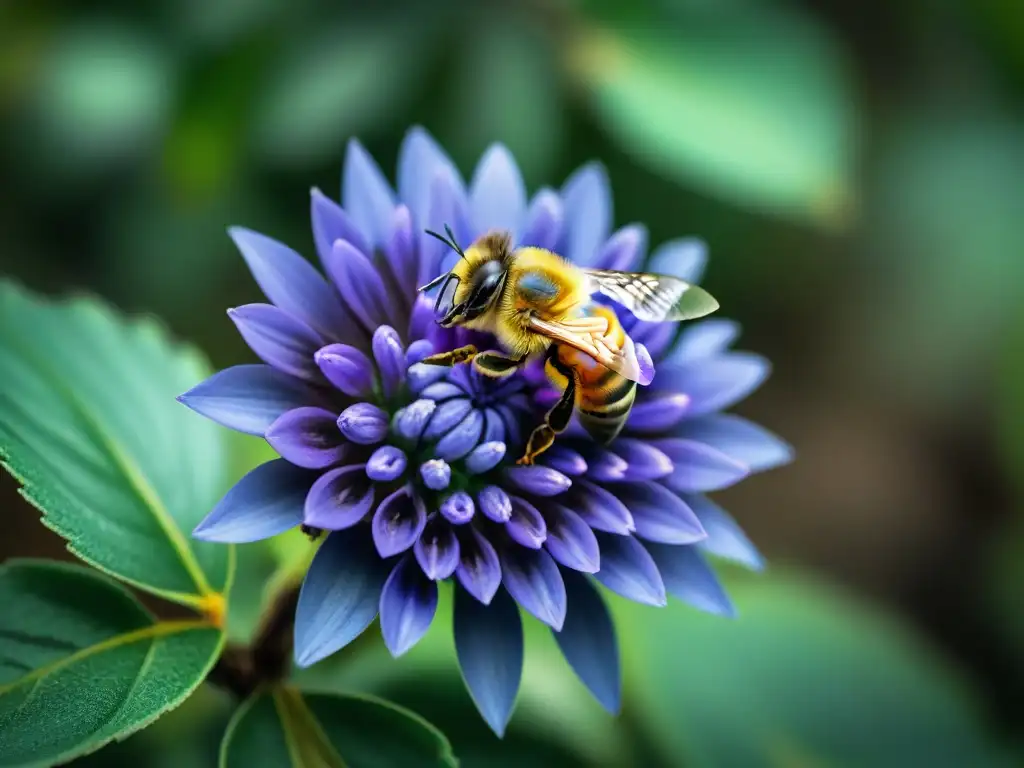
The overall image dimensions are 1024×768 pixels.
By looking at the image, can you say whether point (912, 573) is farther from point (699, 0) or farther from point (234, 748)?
point (234, 748)

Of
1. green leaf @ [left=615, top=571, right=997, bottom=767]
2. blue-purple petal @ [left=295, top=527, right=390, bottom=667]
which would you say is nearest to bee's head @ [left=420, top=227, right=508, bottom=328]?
blue-purple petal @ [left=295, top=527, right=390, bottom=667]

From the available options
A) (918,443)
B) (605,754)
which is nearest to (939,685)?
(605,754)

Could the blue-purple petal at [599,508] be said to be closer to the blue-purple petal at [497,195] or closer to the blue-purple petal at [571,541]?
the blue-purple petal at [571,541]

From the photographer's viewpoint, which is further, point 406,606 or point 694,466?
point 694,466

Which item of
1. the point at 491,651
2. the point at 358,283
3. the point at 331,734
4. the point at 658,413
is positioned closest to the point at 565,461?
the point at 658,413

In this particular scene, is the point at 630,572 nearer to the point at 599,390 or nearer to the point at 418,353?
the point at 599,390

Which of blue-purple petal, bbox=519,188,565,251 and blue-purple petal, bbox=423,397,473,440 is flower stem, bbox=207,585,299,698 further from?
blue-purple petal, bbox=519,188,565,251
